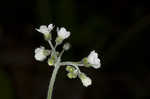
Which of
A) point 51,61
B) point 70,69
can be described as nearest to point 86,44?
point 70,69

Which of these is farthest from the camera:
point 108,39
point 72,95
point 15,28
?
point 15,28

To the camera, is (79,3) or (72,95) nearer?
(72,95)

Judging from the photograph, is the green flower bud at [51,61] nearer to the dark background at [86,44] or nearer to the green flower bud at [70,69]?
the green flower bud at [70,69]

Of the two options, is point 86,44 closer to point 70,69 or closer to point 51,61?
point 70,69

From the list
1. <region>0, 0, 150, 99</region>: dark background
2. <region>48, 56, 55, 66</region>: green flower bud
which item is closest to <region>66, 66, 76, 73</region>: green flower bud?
<region>48, 56, 55, 66</region>: green flower bud

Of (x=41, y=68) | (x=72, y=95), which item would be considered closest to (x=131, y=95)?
(x=72, y=95)

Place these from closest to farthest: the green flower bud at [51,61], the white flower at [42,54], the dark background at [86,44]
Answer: the green flower bud at [51,61], the white flower at [42,54], the dark background at [86,44]

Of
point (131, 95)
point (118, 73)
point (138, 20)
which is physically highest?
point (138, 20)

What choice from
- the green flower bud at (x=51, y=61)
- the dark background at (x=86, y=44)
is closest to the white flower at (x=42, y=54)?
the green flower bud at (x=51, y=61)

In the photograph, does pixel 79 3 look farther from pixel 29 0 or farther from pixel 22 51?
pixel 22 51
